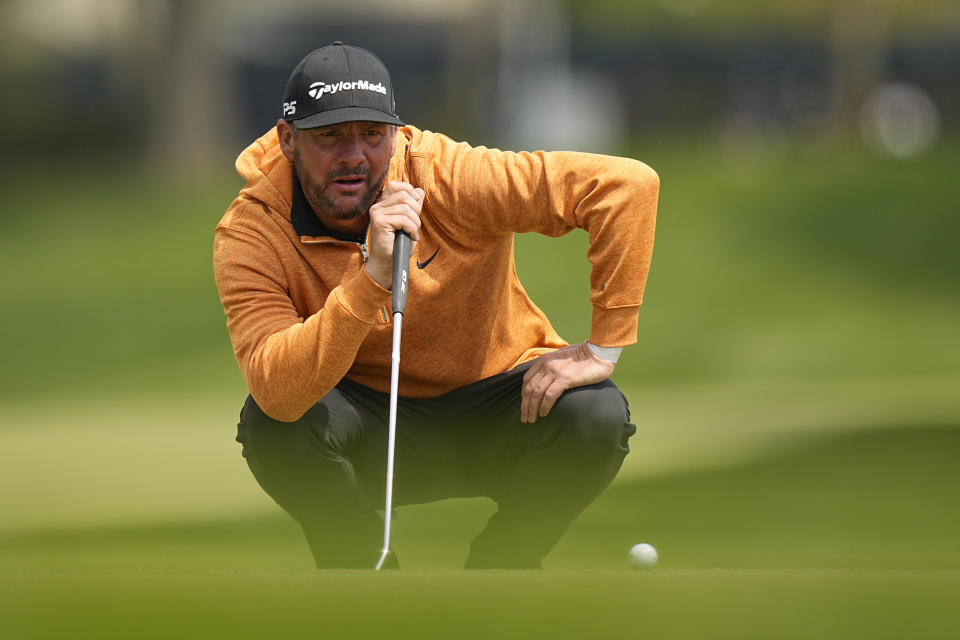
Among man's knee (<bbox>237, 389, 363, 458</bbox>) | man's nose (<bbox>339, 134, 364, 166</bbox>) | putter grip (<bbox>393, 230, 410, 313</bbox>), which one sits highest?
man's nose (<bbox>339, 134, 364, 166</bbox>)

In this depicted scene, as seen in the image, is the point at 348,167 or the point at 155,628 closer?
the point at 155,628

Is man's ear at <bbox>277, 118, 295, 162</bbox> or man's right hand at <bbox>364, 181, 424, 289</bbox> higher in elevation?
man's ear at <bbox>277, 118, 295, 162</bbox>

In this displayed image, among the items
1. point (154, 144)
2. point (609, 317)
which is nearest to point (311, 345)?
point (609, 317)

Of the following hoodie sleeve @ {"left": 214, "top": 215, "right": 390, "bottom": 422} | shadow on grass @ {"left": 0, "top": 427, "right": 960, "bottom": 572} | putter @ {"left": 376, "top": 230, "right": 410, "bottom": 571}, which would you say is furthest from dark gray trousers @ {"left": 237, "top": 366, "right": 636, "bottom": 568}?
shadow on grass @ {"left": 0, "top": 427, "right": 960, "bottom": 572}

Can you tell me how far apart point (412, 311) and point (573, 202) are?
51 centimetres

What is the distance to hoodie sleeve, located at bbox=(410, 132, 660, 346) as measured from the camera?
3605 mm

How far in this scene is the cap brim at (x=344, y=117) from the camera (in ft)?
11.4

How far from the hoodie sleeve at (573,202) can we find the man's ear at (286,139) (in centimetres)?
31

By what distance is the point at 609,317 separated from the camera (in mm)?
3697

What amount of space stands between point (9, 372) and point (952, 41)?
20.0 meters

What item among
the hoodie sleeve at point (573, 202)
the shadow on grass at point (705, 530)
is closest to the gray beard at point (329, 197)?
the hoodie sleeve at point (573, 202)

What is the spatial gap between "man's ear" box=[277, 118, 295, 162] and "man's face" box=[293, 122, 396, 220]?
0.32 feet

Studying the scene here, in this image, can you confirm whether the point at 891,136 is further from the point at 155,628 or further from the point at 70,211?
the point at 155,628

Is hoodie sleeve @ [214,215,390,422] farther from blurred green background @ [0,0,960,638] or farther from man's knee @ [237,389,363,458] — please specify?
blurred green background @ [0,0,960,638]
